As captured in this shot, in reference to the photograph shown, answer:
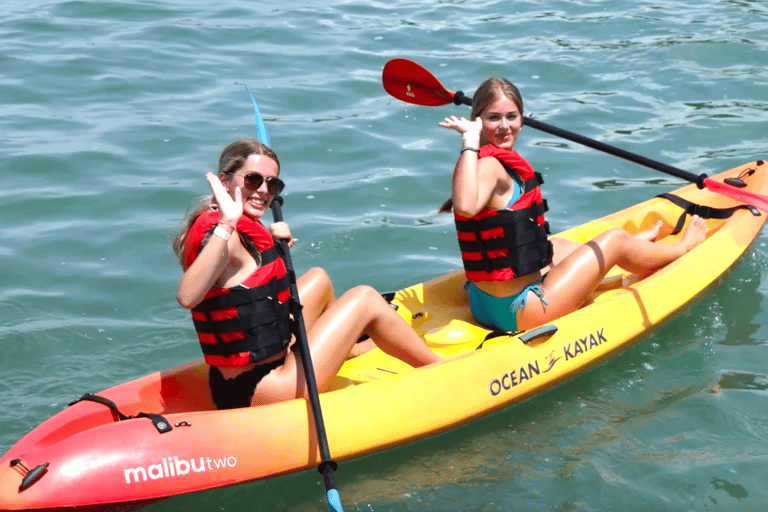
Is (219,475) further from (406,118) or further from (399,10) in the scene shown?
(399,10)

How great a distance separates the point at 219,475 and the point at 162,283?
227 cm

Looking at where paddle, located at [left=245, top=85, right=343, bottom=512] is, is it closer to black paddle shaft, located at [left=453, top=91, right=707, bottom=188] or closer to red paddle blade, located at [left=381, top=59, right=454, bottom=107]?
black paddle shaft, located at [left=453, top=91, right=707, bottom=188]

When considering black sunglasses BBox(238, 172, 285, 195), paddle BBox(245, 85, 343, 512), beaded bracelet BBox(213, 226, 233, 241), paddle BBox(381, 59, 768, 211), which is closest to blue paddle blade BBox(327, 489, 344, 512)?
paddle BBox(245, 85, 343, 512)

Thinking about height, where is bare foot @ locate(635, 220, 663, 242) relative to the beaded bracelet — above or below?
below

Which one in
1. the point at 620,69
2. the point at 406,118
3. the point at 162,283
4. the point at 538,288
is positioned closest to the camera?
Answer: the point at 538,288

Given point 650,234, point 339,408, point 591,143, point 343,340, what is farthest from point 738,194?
point 339,408

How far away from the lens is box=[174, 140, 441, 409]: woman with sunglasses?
3.29m

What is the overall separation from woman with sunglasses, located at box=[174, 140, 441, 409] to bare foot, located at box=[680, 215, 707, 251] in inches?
85.2

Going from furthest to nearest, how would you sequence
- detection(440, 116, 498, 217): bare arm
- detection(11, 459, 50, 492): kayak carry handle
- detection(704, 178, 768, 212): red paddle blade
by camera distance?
detection(704, 178, 768, 212): red paddle blade
detection(440, 116, 498, 217): bare arm
detection(11, 459, 50, 492): kayak carry handle

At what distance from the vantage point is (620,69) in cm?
909

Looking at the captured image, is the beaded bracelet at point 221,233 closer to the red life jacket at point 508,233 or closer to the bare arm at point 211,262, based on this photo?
the bare arm at point 211,262

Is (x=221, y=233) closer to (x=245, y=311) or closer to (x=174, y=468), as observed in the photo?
(x=245, y=311)

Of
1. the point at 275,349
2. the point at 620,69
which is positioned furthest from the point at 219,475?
the point at 620,69

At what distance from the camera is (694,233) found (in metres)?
5.25
